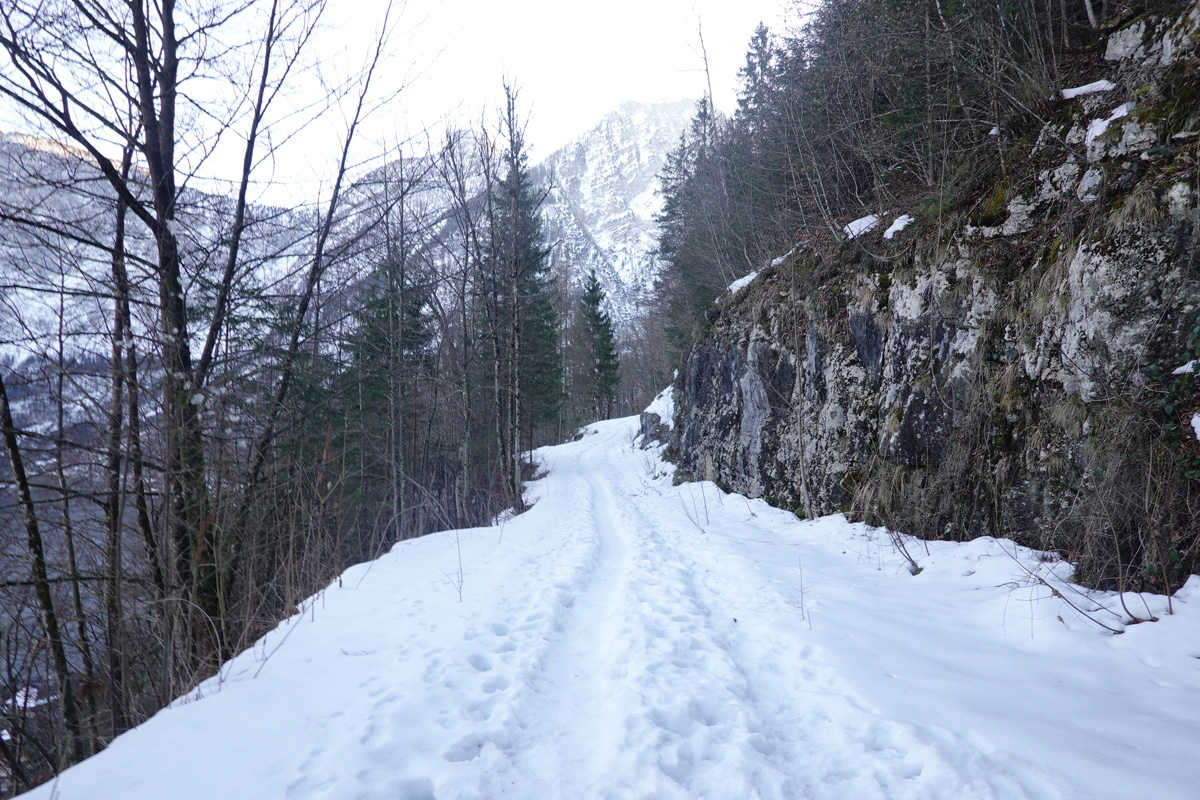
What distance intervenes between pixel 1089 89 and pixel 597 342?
1077 inches

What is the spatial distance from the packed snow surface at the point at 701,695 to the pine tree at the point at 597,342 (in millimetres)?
27086

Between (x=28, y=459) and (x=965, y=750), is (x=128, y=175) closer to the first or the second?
(x=28, y=459)

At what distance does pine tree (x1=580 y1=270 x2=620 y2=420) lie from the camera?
30.7 meters

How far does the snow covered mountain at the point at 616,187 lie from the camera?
104m

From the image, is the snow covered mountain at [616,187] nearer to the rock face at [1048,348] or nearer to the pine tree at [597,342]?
the pine tree at [597,342]

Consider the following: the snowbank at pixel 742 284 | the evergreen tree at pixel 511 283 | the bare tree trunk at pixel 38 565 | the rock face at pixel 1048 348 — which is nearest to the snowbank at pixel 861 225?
the rock face at pixel 1048 348

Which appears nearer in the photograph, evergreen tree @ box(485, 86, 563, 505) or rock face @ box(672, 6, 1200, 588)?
rock face @ box(672, 6, 1200, 588)

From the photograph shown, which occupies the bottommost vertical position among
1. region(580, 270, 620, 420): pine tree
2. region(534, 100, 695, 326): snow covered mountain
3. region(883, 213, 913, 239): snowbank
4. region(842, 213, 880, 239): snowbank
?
region(883, 213, 913, 239): snowbank

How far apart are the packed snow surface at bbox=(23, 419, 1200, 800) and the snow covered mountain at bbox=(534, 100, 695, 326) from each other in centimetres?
8670

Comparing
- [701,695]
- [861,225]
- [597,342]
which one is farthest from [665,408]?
[701,695]

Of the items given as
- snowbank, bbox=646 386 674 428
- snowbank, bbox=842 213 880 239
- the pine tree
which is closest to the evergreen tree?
snowbank, bbox=646 386 674 428

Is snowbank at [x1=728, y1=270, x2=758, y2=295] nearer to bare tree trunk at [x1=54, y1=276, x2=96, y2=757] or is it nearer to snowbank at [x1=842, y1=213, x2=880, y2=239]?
snowbank at [x1=842, y1=213, x2=880, y2=239]

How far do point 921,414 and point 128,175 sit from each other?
915 cm

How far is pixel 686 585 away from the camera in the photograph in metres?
4.88
